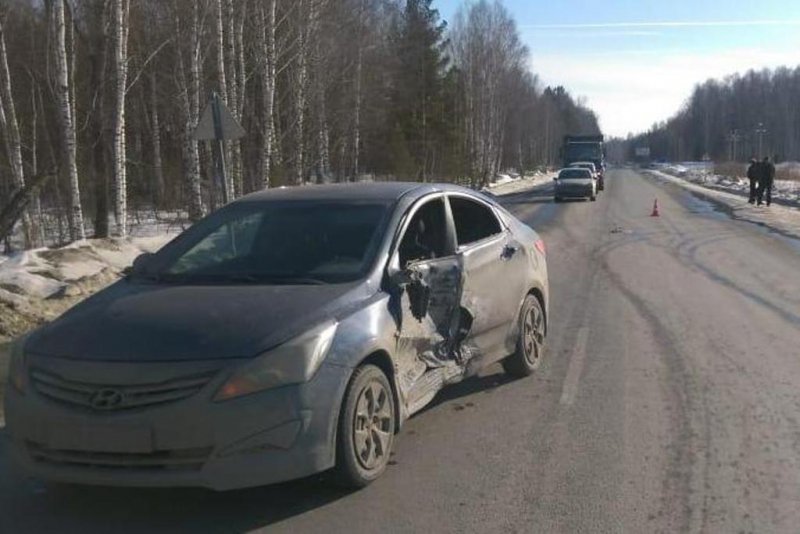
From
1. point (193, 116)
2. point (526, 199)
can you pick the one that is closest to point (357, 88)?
point (526, 199)

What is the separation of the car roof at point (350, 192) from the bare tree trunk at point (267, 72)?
57.1 ft

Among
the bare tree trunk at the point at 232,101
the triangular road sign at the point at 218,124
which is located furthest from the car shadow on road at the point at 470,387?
the bare tree trunk at the point at 232,101

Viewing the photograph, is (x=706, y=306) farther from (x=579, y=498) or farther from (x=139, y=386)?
(x=139, y=386)

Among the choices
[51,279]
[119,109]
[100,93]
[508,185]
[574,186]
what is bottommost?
[508,185]

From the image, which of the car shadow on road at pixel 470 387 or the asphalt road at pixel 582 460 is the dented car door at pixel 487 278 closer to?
the car shadow on road at pixel 470 387

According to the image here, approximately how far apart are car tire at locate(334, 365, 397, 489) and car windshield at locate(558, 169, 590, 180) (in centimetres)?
3595

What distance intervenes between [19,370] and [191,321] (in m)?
0.91

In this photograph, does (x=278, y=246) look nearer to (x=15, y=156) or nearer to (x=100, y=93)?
(x=15, y=156)

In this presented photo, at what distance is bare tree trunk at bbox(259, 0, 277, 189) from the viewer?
78.7 feet

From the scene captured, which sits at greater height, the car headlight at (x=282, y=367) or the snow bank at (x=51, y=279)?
the car headlight at (x=282, y=367)

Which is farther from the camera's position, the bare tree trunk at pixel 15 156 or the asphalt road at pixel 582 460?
the bare tree trunk at pixel 15 156

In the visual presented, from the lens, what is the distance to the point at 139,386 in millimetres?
4148

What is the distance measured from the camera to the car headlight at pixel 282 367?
4160mm

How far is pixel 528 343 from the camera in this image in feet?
23.8
